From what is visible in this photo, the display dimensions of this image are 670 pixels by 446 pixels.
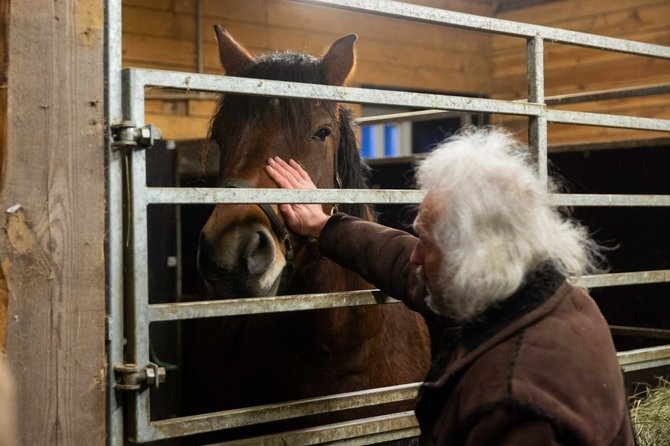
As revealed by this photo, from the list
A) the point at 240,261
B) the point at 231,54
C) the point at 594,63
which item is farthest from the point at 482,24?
the point at 594,63

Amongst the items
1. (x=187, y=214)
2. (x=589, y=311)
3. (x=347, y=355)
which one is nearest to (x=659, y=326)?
(x=347, y=355)

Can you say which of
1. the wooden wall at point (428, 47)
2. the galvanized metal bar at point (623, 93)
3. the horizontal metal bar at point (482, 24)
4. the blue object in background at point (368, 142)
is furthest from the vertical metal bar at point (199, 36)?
the horizontal metal bar at point (482, 24)

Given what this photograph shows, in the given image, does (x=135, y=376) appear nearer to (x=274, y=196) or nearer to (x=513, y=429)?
(x=274, y=196)

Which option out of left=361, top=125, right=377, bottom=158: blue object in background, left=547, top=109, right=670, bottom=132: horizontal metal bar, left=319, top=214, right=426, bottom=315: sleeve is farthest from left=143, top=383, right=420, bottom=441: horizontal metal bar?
left=361, top=125, right=377, bottom=158: blue object in background

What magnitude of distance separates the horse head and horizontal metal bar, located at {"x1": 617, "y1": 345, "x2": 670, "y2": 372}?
0.97 meters

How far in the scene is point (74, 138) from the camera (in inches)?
61.1

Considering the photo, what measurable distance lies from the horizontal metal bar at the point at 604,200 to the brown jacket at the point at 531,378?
0.76 m

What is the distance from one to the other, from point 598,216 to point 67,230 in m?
3.11

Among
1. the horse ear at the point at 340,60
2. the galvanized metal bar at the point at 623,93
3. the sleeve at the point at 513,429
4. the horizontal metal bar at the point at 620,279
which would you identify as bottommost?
the sleeve at the point at 513,429

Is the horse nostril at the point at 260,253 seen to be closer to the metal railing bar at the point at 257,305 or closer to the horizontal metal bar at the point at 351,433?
the metal railing bar at the point at 257,305

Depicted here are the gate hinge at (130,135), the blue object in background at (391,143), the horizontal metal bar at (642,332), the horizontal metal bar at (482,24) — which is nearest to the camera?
the gate hinge at (130,135)

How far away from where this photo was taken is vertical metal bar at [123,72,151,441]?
1.62m

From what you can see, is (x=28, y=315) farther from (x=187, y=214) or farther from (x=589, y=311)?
(x=187, y=214)

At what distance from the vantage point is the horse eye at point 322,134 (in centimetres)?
245
